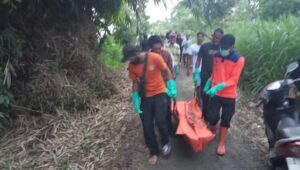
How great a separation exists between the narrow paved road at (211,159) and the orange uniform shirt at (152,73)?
0.98m

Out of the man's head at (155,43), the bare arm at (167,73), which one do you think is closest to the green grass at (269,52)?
the man's head at (155,43)

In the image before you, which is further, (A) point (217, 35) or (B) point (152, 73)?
(A) point (217, 35)

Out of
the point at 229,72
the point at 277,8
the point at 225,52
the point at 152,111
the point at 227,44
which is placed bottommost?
the point at 152,111

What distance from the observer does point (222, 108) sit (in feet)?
15.3

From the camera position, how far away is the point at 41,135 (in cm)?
532

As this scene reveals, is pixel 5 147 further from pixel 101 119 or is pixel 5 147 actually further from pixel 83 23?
pixel 83 23

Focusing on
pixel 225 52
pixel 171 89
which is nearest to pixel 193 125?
pixel 171 89

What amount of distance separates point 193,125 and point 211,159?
520 mm

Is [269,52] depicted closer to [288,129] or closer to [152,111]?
[152,111]

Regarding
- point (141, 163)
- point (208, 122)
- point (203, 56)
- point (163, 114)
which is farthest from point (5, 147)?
point (203, 56)

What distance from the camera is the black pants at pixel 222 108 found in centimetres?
456

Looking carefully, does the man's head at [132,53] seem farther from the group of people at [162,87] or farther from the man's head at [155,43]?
the man's head at [155,43]

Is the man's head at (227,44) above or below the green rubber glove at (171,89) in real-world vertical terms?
above

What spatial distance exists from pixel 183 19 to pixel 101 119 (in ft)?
103
